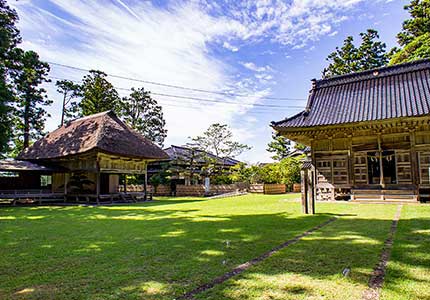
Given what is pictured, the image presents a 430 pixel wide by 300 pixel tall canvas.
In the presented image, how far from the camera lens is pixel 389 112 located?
38.7 ft

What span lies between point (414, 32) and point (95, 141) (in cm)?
2710

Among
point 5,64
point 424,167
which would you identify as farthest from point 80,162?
point 424,167

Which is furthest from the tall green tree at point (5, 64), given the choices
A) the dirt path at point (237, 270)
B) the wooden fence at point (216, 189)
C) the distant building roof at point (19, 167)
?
the dirt path at point (237, 270)

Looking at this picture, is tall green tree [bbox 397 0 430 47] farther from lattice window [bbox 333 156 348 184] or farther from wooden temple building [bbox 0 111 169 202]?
wooden temple building [bbox 0 111 169 202]

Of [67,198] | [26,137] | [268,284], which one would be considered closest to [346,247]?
[268,284]

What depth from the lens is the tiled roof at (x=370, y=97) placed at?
11906 millimetres

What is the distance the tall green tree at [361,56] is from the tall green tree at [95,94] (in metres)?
21.8

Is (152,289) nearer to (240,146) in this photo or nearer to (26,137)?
(26,137)

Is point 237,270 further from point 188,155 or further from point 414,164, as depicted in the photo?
point 188,155

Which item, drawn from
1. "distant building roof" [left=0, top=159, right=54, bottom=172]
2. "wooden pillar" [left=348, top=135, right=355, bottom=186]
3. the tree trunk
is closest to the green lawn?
"wooden pillar" [left=348, top=135, right=355, bottom=186]

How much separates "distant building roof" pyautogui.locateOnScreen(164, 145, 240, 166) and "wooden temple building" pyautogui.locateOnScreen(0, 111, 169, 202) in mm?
7609

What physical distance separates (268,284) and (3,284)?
302 cm

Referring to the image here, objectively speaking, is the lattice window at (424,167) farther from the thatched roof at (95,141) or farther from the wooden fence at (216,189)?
the thatched roof at (95,141)

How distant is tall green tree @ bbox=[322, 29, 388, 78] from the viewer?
92.5 ft
